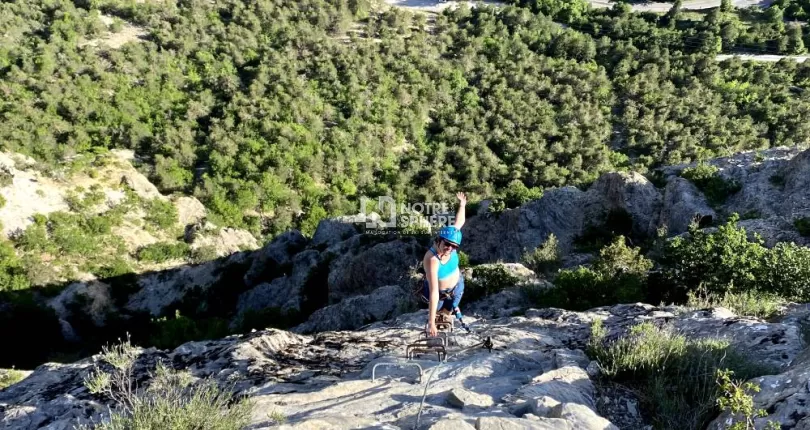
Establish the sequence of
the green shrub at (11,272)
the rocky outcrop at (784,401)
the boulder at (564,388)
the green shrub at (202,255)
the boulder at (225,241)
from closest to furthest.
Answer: the rocky outcrop at (784,401) → the boulder at (564,388) → the green shrub at (11,272) → the green shrub at (202,255) → the boulder at (225,241)

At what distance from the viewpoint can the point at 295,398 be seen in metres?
6.33

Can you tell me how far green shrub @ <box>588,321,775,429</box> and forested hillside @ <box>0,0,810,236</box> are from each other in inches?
831

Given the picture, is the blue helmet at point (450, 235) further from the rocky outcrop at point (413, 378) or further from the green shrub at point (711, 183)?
the green shrub at point (711, 183)

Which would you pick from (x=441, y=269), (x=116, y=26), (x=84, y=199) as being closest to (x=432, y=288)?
(x=441, y=269)

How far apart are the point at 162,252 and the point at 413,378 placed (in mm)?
27134

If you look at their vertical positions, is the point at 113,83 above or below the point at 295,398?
above

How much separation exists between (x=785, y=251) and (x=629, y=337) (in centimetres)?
595

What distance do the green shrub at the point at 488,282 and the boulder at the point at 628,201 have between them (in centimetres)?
816

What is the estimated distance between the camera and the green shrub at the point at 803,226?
13.3 meters

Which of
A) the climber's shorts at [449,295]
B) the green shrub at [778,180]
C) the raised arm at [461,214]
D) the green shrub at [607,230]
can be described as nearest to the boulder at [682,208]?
the green shrub at [607,230]

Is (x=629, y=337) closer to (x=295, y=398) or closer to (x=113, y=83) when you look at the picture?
(x=295, y=398)

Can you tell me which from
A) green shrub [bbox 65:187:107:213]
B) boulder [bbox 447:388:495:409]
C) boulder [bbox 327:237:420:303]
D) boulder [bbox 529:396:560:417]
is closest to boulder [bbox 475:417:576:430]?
boulder [bbox 529:396:560:417]

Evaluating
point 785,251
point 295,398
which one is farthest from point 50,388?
point 785,251

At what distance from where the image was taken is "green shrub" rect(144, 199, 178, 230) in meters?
30.2
